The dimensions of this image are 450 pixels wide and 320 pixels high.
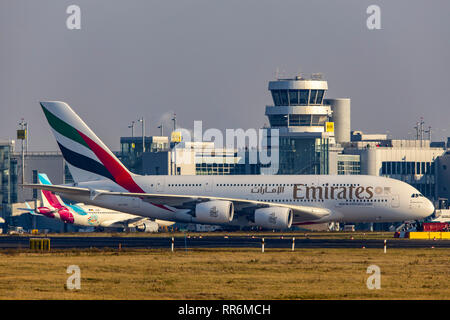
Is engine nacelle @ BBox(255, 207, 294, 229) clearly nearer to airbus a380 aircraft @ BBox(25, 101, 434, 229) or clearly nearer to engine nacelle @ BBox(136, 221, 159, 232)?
airbus a380 aircraft @ BBox(25, 101, 434, 229)

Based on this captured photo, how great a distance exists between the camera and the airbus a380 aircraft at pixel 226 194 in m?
77.2

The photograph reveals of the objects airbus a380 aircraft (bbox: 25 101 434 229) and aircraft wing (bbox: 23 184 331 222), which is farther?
airbus a380 aircraft (bbox: 25 101 434 229)

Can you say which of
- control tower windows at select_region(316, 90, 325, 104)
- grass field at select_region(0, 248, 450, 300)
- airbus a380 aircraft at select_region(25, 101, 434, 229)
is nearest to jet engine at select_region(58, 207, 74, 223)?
airbus a380 aircraft at select_region(25, 101, 434, 229)

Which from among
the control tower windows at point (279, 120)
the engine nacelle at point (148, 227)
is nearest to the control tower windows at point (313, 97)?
the control tower windows at point (279, 120)

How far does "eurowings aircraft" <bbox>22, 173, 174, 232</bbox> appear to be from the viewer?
363 feet

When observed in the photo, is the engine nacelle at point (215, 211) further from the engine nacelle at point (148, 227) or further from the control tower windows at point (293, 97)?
the control tower windows at point (293, 97)

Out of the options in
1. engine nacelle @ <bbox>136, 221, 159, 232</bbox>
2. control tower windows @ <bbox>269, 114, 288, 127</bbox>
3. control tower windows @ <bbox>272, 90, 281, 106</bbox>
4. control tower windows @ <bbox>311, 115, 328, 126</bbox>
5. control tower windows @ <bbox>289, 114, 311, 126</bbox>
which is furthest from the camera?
control tower windows @ <bbox>272, 90, 281, 106</bbox>

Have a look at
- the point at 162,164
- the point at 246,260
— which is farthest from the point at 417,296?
the point at 162,164

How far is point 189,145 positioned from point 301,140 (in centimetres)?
1921

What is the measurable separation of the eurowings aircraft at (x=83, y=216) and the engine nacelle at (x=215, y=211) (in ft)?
113

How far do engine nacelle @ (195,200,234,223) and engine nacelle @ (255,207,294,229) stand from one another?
239 centimetres

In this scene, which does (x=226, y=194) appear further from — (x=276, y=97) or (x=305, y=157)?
(x=276, y=97)

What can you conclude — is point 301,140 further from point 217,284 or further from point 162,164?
point 217,284

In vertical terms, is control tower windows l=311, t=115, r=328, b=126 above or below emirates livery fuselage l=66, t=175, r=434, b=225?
above
